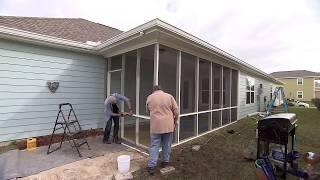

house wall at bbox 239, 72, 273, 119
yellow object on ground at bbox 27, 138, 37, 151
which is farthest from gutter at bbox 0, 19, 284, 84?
house wall at bbox 239, 72, 273, 119

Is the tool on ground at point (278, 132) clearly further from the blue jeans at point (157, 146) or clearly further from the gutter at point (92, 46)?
the gutter at point (92, 46)

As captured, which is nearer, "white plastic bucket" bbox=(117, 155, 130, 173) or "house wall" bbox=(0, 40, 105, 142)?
"white plastic bucket" bbox=(117, 155, 130, 173)

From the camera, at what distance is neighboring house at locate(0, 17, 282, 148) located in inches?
213

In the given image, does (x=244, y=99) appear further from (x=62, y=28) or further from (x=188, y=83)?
(x=62, y=28)

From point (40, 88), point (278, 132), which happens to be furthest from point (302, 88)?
point (40, 88)

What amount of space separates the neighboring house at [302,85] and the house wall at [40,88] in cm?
3993

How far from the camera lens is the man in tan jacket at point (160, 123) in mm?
4082

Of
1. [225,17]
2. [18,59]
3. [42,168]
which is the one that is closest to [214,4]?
[225,17]

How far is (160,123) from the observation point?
161 inches

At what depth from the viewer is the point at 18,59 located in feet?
18.4

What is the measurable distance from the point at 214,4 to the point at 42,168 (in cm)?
795

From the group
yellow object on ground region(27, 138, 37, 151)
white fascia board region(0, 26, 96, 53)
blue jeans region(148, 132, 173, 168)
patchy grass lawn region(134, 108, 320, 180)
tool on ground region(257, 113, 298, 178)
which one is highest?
white fascia board region(0, 26, 96, 53)

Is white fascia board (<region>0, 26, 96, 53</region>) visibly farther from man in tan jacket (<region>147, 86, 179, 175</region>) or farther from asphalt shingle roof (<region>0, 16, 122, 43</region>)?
man in tan jacket (<region>147, 86, 179, 175</region>)

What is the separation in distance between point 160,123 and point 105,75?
4.17 m
